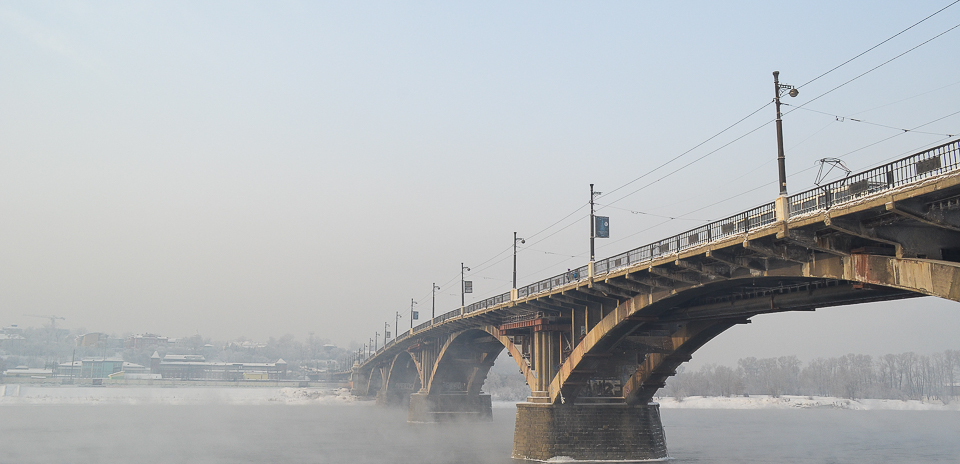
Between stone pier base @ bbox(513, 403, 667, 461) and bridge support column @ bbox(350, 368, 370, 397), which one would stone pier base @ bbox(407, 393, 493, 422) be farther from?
bridge support column @ bbox(350, 368, 370, 397)

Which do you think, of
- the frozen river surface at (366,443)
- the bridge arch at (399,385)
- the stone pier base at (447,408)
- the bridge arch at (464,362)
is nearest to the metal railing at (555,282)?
the frozen river surface at (366,443)

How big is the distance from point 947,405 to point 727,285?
208 m

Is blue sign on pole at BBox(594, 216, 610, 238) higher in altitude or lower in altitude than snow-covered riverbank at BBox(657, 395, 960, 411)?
higher

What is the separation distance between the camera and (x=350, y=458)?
57719 millimetres

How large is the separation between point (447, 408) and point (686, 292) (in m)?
65.4

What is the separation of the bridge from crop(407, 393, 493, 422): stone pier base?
19.6m

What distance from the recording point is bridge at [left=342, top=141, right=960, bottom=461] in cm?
2114

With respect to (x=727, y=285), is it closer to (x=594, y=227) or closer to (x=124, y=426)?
(x=594, y=227)

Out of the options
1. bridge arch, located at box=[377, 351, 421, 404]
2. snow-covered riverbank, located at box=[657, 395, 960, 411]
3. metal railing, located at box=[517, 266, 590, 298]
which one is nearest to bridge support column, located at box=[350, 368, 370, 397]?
bridge arch, located at box=[377, 351, 421, 404]

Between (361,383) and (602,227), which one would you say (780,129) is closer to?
(602,227)

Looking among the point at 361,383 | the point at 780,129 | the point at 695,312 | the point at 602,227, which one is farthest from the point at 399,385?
the point at 780,129

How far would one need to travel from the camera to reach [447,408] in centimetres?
9600

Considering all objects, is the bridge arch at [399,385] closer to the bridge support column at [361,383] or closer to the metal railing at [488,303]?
the bridge support column at [361,383]

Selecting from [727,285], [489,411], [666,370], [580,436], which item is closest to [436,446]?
[580,436]
